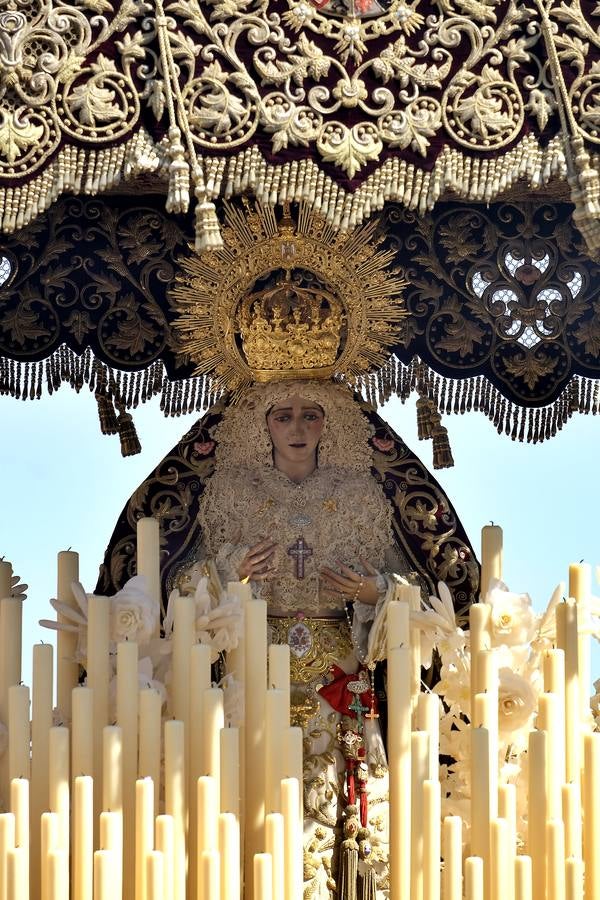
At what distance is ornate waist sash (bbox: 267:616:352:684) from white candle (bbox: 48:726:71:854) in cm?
155

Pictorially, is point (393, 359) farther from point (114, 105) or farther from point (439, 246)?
point (114, 105)

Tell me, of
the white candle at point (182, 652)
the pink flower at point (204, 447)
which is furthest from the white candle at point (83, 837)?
the pink flower at point (204, 447)

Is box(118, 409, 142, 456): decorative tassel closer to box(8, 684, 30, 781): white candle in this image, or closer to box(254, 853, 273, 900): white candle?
box(8, 684, 30, 781): white candle

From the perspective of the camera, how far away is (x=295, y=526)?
21.1 feet

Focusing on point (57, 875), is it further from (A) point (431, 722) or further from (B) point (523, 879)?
(B) point (523, 879)

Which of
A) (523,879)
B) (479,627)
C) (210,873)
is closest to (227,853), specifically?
(210,873)

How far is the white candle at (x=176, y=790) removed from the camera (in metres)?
4.80

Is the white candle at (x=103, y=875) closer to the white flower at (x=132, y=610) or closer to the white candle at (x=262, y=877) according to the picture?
the white candle at (x=262, y=877)

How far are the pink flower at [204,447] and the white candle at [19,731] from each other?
5.90 feet

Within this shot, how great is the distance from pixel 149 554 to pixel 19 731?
636mm

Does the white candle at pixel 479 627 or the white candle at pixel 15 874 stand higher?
the white candle at pixel 479 627

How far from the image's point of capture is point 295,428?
652 cm

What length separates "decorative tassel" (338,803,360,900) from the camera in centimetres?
600

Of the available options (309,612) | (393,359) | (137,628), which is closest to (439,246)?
(393,359)
